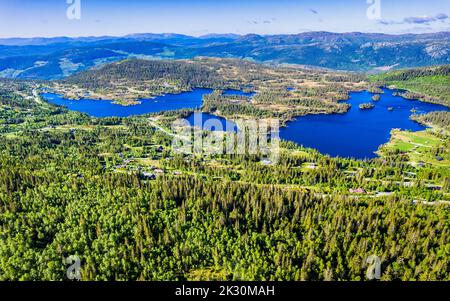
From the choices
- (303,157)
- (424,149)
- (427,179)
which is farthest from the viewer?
(424,149)

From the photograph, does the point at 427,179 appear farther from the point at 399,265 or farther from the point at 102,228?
the point at 102,228

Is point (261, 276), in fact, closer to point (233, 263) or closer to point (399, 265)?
point (233, 263)

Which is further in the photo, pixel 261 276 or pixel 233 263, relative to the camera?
pixel 233 263

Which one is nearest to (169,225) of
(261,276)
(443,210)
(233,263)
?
(233,263)

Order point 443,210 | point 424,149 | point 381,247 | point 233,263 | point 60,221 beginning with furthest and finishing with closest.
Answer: point 424,149 < point 443,210 < point 60,221 < point 381,247 < point 233,263

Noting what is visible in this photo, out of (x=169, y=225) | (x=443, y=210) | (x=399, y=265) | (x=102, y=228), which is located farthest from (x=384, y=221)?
(x=102, y=228)

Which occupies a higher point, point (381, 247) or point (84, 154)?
point (84, 154)
